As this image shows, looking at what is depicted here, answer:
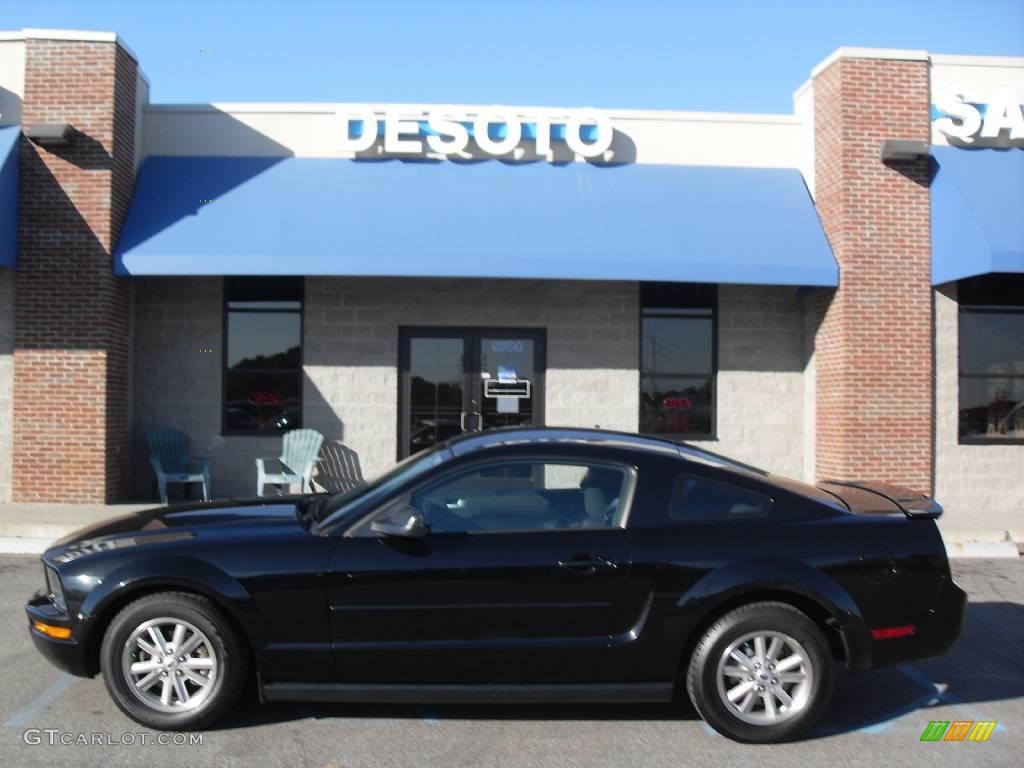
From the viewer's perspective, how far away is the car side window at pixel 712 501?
4.52 m

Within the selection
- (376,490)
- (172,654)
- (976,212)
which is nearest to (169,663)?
(172,654)

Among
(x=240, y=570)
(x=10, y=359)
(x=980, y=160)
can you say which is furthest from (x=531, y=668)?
(x=980, y=160)

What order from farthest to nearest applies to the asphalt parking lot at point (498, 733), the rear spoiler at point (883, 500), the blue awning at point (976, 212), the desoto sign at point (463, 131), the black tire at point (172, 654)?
the desoto sign at point (463, 131)
the blue awning at point (976, 212)
the rear spoiler at point (883, 500)
the black tire at point (172, 654)
the asphalt parking lot at point (498, 733)

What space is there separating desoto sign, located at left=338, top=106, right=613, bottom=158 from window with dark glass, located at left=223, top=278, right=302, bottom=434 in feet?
7.03

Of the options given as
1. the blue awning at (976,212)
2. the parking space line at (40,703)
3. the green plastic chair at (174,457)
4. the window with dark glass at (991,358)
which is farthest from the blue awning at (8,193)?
the window with dark glass at (991,358)

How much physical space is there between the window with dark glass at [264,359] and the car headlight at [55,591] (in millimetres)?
6997

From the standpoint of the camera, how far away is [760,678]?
14.2ft

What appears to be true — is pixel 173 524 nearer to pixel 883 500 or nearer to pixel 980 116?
pixel 883 500

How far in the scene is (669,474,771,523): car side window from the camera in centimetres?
452

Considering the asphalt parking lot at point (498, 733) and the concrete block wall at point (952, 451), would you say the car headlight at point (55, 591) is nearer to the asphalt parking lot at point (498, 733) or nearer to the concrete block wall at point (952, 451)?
the asphalt parking lot at point (498, 733)

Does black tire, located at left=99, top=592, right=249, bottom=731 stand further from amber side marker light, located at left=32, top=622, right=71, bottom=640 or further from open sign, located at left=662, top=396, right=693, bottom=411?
open sign, located at left=662, top=396, right=693, bottom=411

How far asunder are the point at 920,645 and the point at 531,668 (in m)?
2.00

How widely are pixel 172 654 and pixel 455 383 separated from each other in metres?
7.37

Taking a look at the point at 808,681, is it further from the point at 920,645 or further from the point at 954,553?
the point at 954,553
